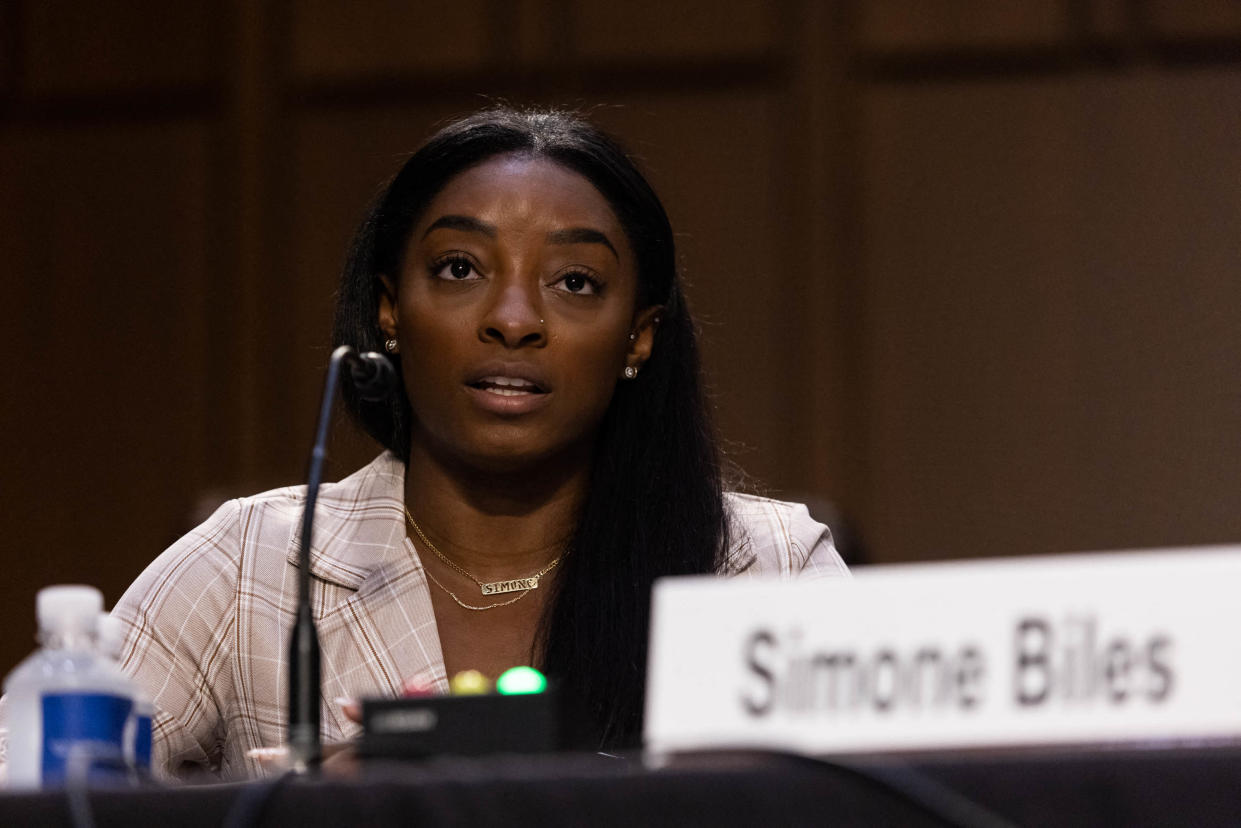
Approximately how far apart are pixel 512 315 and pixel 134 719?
846 mm

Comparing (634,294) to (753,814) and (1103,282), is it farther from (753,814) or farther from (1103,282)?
(1103,282)

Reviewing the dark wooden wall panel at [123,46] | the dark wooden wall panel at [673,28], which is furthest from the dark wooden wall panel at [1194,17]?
the dark wooden wall panel at [123,46]

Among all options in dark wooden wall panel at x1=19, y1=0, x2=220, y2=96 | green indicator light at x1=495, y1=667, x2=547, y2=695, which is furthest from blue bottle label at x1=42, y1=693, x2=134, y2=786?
dark wooden wall panel at x1=19, y1=0, x2=220, y2=96

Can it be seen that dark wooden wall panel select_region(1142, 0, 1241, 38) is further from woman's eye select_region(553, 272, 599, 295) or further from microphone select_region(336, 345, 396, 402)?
microphone select_region(336, 345, 396, 402)

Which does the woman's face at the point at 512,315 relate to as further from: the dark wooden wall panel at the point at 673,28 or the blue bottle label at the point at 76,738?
the dark wooden wall panel at the point at 673,28

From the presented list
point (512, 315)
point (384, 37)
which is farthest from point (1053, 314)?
point (512, 315)

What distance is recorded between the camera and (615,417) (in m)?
2.04

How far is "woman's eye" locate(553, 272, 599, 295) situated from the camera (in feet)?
6.18

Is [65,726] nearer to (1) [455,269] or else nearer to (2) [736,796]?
(2) [736,796]

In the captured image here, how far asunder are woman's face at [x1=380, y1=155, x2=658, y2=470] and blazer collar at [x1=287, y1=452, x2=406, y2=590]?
3.8 inches

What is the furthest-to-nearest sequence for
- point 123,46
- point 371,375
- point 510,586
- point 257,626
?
1. point 123,46
2. point 510,586
3. point 257,626
4. point 371,375

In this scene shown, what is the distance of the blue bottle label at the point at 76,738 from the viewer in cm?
98

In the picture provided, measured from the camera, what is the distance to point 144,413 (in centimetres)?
383

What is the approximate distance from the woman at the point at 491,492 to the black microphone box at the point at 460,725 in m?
0.76
